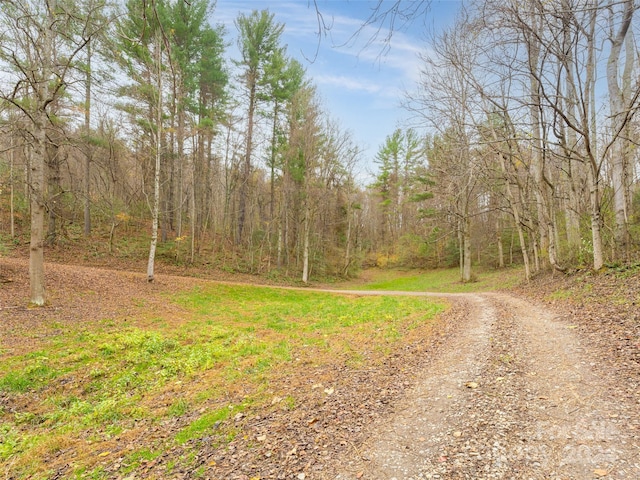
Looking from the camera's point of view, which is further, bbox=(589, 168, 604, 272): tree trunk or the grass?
bbox=(589, 168, 604, 272): tree trunk

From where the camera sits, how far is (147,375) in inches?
226

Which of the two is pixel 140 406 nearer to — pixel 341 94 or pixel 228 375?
pixel 228 375

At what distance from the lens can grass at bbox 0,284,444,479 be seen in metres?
3.66

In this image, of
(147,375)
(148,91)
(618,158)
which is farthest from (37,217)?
(618,158)

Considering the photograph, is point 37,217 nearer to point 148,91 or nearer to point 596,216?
point 148,91

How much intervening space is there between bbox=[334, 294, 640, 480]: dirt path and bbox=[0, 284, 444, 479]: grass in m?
1.54

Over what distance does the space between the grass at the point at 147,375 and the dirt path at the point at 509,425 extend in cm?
154

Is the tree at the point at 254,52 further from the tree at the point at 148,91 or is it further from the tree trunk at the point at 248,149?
Result: the tree at the point at 148,91

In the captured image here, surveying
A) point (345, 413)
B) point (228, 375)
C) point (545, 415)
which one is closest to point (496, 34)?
point (545, 415)

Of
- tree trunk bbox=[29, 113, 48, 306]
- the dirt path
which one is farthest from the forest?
the dirt path

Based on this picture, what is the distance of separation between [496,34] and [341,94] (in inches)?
207

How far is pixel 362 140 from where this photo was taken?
992 inches

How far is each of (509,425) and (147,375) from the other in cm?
577

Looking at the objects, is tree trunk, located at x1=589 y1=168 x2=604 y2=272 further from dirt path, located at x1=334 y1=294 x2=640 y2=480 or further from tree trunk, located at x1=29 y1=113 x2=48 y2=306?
tree trunk, located at x1=29 y1=113 x2=48 y2=306
